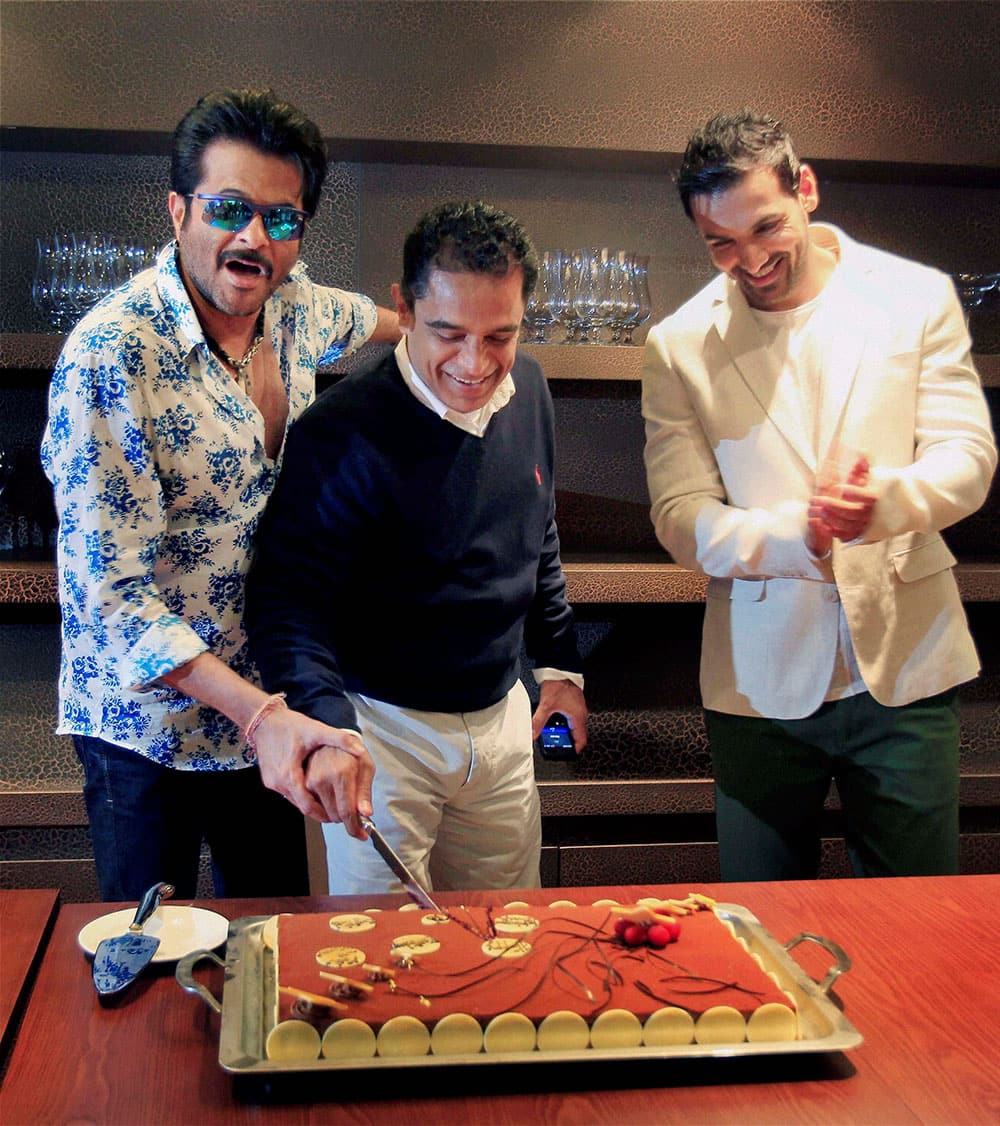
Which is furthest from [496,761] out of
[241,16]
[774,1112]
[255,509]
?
[241,16]

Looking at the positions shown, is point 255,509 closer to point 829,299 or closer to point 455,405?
point 455,405

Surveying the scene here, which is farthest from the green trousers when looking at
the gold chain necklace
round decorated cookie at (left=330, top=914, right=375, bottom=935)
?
the gold chain necklace

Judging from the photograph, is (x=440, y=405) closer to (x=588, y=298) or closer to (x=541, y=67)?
(x=588, y=298)

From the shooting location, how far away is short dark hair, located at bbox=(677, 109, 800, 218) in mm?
1739

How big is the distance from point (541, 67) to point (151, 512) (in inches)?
62.5

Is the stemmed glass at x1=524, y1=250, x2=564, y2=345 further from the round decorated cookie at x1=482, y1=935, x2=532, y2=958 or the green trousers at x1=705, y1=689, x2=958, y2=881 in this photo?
the round decorated cookie at x1=482, y1=935, x2=532, y2=958

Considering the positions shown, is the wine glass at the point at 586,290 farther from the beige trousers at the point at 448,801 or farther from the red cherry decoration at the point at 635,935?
the red cherry decoration at the point at 635,935

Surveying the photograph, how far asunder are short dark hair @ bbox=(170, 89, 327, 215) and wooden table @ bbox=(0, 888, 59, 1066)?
35.9 inches

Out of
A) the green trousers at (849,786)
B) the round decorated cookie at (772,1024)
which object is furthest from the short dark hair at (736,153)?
the round decorated cookie at (772,1024)

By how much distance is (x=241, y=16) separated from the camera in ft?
8.27

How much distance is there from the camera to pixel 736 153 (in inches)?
68.5

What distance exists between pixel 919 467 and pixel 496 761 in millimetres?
743

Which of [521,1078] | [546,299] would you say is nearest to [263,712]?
[521,1078]

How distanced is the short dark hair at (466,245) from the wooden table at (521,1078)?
93 centimetres
